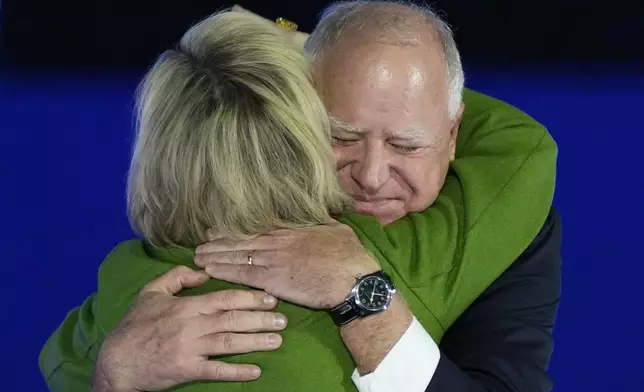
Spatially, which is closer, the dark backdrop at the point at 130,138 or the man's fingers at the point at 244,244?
the man's fingers at the point at 244,244

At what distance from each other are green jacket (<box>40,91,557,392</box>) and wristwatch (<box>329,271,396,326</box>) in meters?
0.03

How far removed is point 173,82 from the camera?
3.85 feet

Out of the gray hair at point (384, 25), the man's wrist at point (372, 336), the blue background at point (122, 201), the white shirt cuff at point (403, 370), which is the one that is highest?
the gray hair at point (384, 25)

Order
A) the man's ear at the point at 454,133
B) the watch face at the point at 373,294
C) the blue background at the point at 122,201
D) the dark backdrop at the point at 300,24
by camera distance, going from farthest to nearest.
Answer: the dark backdrop at the point at 300,24, the blue background at the point at 122,201, the man's ear at the point at 454,133, the watch face at the point at 373,294

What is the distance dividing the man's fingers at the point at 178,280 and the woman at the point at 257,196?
0.5 inches

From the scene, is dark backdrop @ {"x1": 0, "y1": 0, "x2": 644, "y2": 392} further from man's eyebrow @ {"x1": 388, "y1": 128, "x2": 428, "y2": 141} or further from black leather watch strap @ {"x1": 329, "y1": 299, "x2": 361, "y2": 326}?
black leather watch strap @ {"x1": 329, "y1": 299, "x2": 361, "y2": 326}

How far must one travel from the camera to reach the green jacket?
42.3 inches

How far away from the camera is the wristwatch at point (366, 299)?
3.46 feet

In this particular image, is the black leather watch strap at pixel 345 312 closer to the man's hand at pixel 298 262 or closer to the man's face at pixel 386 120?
the man's hand at pixel 298 262

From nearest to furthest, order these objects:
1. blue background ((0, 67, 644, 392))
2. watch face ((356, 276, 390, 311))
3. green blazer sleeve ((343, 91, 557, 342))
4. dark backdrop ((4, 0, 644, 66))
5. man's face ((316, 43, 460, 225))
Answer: watch face ((356, 276, 390, 311))
green blazer sleeve ((343, 91, 557, 342))
man's face ((316, 43, 460, 225))
blue background ((0, 67, 644, 392))
dark backdrop ((4, 0, 644, 66))

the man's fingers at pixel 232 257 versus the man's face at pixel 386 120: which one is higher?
the man's face at pixel 386 120

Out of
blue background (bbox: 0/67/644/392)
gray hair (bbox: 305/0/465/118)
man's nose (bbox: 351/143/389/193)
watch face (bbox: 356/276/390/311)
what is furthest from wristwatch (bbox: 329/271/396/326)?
blue background (bbox: 0/67/644/392)

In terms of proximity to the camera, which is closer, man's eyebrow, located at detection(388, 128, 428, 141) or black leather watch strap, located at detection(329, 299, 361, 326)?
black leather watch strap, located at detection(329, 299, 361, 326)

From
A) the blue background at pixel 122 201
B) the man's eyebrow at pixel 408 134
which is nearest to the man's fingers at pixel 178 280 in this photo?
the man's eyebrow at pixel 408 134
